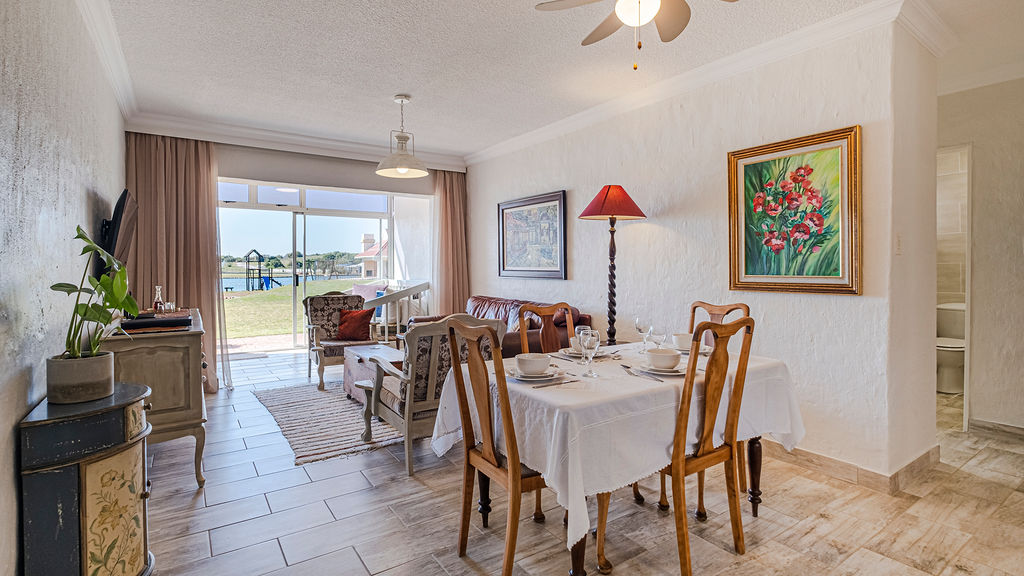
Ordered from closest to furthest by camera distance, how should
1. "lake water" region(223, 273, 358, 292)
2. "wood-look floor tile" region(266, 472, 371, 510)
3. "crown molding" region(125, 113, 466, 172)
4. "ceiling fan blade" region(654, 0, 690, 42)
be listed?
"ceiling fan blade" region(654, 0, 690, 42) < "wood-look floor tile" region(266, 472, 371, 510) < "crown molding" region(125, 113, 466, 172) < "lake water" region(223, 273, 358, 292)

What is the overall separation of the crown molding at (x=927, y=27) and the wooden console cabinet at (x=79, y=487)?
396 cm

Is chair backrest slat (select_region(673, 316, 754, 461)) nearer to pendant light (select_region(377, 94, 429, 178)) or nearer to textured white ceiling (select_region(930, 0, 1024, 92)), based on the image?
textured white ceiling (select_region(930, 0, 1024, 92))

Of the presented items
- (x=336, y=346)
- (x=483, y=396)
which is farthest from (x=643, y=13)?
(x=336, y=346)

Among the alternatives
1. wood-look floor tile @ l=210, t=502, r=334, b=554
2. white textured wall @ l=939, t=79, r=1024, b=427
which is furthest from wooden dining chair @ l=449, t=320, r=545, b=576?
white textured wall @ l=939, t=79, r=1024, b=427

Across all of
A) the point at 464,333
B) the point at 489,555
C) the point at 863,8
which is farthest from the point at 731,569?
the point at 863,8

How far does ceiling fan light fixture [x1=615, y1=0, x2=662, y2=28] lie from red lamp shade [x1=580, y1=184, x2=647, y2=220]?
182 cm

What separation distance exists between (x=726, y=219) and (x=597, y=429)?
229cm

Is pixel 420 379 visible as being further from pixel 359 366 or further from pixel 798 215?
pixel 798 215

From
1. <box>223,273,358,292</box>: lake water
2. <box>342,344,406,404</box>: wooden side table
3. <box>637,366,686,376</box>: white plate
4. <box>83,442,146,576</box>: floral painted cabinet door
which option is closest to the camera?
<box>83,442,146,576</box>: floral painted cabinet door

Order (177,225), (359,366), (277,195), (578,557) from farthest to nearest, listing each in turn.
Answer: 1. (277,195)
2. (177,225)
3. (359,366)
4. (578,557)

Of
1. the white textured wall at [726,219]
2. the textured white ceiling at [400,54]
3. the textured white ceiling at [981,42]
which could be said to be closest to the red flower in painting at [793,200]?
the white textured wall at [726,219]

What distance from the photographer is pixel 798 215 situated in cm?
307

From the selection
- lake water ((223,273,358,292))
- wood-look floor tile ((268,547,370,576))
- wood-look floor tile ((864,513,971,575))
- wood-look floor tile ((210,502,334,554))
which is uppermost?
lake water ((223,273,358,292))

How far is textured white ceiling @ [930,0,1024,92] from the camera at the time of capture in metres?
2.71
